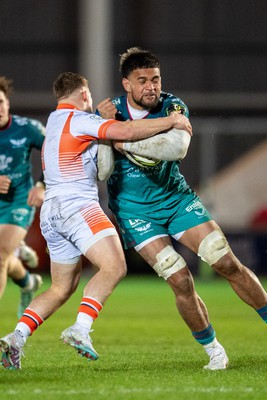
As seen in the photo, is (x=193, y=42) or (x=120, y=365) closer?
(x=120, y=365)

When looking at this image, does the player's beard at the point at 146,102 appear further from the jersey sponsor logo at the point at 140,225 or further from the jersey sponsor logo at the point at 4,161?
the jersey sponsor logo at the point at 4,161

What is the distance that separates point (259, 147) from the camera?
21.8m

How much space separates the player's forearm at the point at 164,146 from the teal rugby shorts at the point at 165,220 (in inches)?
19.2

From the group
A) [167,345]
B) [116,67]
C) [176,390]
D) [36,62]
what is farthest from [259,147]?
[176,390]

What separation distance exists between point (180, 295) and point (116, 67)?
725 inches

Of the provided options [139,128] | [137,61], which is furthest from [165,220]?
[137,61]

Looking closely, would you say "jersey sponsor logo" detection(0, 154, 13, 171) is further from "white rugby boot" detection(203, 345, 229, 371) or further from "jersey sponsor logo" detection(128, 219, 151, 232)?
"white rugby boot" detection(203, 345, 229, 371)

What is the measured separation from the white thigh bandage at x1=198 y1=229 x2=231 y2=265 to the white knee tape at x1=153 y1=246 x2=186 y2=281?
0.18m

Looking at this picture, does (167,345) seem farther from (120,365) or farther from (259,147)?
(259,147)

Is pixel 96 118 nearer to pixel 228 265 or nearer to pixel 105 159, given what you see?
pixel 105 159

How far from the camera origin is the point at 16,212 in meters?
10.5

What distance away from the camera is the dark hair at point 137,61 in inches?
307

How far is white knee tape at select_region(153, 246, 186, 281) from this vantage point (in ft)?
24.9

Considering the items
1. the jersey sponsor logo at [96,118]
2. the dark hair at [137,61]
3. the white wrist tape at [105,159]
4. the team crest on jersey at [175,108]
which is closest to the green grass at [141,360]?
the white wrist tape at [105,159]
